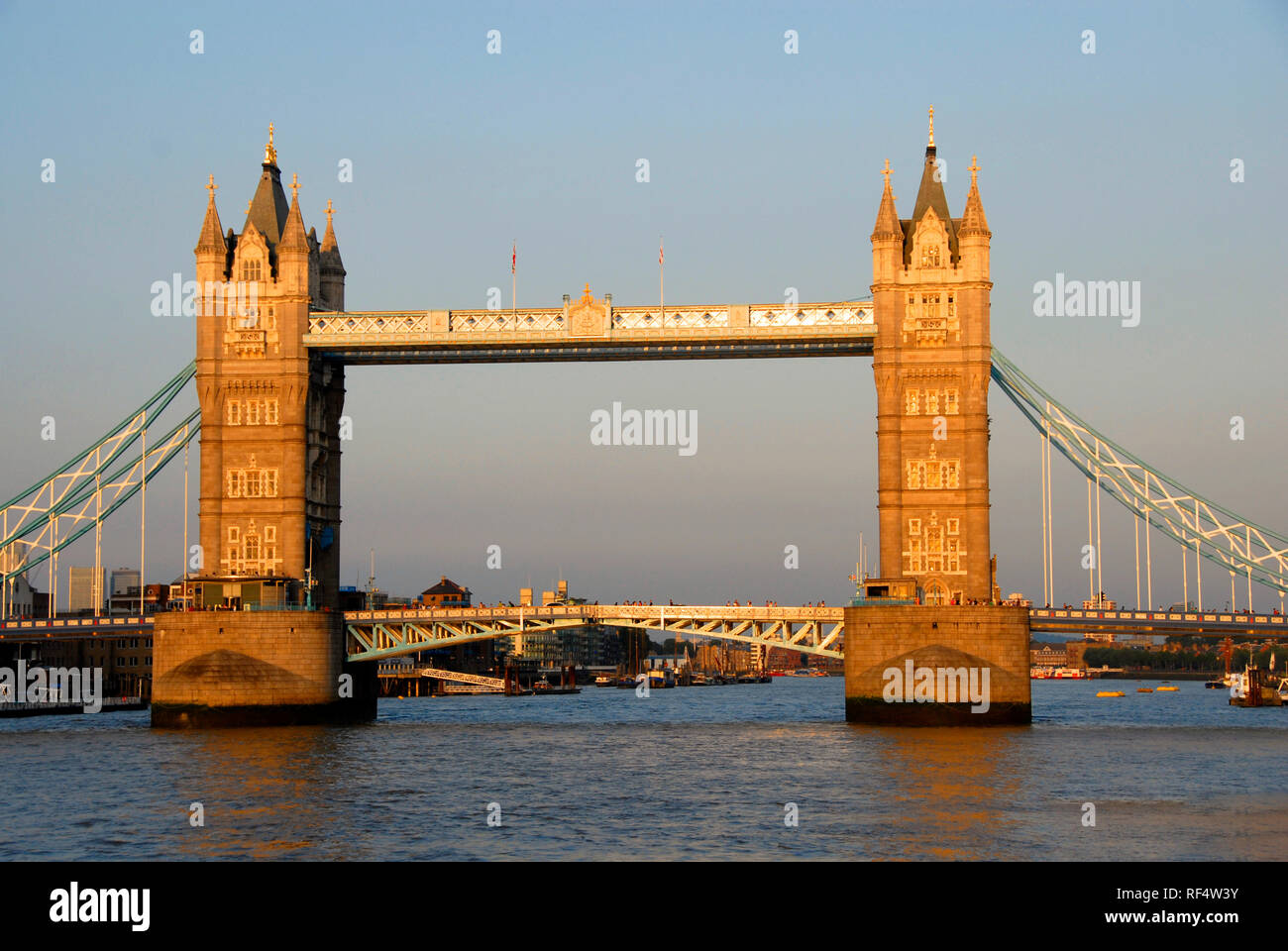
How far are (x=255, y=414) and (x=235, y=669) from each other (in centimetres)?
1272

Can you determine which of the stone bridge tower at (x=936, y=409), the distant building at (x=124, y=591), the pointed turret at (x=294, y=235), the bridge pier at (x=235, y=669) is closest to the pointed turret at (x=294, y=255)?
the pointed turret at (x=294, y=235)

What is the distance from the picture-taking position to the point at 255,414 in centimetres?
7644

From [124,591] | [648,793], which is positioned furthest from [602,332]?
[124,591]

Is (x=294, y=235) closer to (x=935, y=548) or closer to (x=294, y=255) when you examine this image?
(x=294, y=255)

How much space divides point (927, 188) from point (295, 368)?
3159 centimetres

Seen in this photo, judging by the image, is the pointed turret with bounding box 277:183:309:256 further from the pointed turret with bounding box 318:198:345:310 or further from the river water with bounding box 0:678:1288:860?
the river water with bounding box 0:678:1288:860

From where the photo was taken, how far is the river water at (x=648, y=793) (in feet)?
116

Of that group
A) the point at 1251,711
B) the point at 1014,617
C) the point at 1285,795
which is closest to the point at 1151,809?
the point at 1285,795

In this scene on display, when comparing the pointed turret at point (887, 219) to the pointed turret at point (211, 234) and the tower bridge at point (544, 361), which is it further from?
the pointed turret at point (211, 234)

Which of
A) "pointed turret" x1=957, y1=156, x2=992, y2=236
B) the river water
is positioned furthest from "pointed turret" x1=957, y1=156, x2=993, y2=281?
the river water

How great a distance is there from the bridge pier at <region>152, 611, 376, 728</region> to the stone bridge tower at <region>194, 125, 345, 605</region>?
303 cm

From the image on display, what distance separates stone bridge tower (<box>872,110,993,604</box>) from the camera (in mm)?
72500
